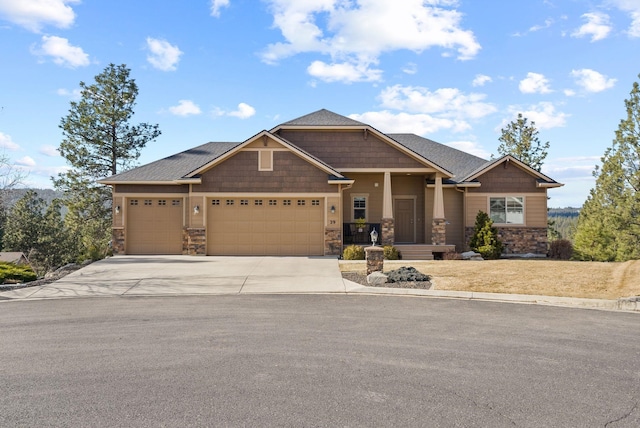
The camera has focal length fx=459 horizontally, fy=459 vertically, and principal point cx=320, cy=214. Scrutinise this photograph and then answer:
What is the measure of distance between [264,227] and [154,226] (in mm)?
5109

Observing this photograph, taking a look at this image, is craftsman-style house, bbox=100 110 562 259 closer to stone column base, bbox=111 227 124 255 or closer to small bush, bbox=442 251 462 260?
stone column base, bbox=111 227 124 255

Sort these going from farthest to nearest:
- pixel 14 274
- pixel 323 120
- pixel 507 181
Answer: pixel 507 181
pixel 323 120
pixel 14 274

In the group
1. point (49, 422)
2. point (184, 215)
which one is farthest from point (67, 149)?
point (49, 422)

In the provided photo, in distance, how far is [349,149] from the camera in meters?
21.3

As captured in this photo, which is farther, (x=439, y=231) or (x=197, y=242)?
(x=439, y=231)

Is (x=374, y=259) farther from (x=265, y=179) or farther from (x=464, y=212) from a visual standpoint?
(x=464, y=212)

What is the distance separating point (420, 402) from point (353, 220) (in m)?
18.1

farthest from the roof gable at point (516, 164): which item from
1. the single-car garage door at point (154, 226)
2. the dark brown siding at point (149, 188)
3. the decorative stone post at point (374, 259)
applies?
the single-car garage door at point (154, 226)

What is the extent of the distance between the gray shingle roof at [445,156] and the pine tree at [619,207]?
730 centimetres

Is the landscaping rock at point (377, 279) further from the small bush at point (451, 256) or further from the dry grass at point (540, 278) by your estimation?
the small bush at point (451, 256)

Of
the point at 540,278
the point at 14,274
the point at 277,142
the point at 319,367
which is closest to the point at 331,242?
the point at 277,142

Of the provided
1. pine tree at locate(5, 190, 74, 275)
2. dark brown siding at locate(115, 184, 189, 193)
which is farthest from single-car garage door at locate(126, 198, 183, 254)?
pine tree at locate(5, 190, 74, 275)

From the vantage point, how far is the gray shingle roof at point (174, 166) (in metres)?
20.6

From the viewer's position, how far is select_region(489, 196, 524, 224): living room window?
868 inches
